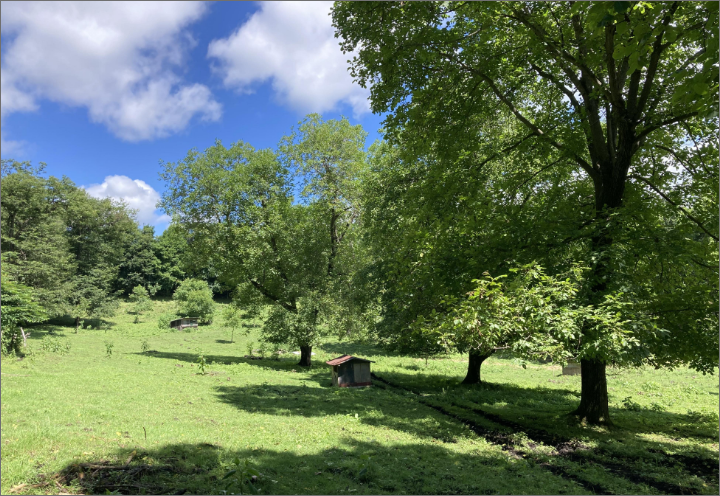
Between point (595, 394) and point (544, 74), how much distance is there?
28.1ft

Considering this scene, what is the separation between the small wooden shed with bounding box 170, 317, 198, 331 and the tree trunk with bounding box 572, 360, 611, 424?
41459mm

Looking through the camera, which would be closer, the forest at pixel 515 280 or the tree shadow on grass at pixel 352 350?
the forest at pixel 515 280

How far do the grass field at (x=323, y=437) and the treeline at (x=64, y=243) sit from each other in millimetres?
12125

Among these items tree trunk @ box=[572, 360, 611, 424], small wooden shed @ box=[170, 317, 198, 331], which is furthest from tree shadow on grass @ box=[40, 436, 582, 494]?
small wooden shed @ box=[170, 317, 198, 331]

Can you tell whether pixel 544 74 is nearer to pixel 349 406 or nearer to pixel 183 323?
pixel 349 406

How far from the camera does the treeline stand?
107 feet

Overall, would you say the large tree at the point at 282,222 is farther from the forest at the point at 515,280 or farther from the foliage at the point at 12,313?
the foliage at the point at 12,313

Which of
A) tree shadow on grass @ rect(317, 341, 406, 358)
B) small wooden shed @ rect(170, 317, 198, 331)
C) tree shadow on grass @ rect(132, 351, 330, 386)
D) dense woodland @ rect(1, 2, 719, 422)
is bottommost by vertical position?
tree shadow on grass @ rect(317, 341, 406, 358)

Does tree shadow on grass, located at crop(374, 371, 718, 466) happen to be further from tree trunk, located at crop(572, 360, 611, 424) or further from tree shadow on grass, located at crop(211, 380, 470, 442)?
tree shadow on grass, located at crop(211, 380, 470, 442)

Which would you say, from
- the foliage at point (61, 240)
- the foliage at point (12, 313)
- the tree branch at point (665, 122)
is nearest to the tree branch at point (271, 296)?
the foliage at point (12, 313)

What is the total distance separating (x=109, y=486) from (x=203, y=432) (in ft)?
11.5

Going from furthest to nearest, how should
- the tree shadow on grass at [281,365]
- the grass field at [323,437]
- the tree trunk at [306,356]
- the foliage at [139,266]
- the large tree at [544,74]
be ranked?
the foliage at [139,266] < the tree trunk at [306,356] < the tree shadow on grass at [281,365] < the large tree at [544,74] < the grass field at [323,437]

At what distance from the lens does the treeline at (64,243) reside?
107 feet

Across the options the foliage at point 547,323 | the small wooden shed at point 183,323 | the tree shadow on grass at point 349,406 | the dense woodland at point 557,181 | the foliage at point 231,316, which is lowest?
the tree shadow on grass at point 349,406
